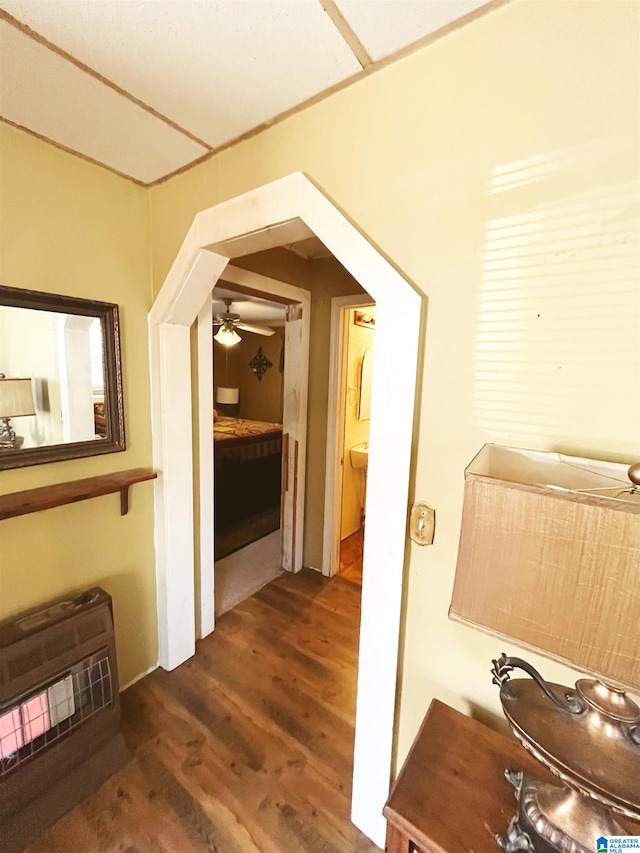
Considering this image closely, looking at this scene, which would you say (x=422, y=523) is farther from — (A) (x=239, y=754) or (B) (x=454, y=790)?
(A) (x=239, y=754)

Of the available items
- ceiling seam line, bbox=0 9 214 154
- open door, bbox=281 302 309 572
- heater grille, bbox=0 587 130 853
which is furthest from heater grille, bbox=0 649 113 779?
ceiling seam line, bbox=0 9 214 154

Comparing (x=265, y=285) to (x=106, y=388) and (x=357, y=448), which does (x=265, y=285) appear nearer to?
(x=106, y=388)

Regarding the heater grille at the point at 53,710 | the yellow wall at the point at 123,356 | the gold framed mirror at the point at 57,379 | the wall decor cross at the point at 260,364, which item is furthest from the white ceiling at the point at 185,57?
the wall decor cross at the point at 260,364

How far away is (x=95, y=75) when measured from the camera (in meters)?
1.01

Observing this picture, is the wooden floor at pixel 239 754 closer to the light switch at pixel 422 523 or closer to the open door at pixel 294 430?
the open door at pixel 294 430

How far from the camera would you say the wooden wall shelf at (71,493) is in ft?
4.09

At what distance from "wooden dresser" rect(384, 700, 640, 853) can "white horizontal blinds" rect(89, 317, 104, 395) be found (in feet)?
5.56

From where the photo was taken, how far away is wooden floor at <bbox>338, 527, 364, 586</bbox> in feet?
9.57

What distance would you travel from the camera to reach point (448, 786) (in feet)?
2.71

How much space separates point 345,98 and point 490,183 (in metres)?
0.53

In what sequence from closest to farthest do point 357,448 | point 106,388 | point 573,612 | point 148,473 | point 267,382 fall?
point 573,612, point 106,388, point 148,473, point 357,448, point 267,382

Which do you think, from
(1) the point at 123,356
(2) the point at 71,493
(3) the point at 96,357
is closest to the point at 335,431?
(1) the point at 123,356

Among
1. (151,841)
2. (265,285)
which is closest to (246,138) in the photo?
(265,285)

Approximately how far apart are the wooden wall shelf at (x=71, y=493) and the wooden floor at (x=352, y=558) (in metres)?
1.88
